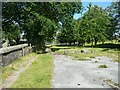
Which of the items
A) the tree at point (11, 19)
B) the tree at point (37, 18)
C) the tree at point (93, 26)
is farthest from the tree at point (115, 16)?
the tree at point (11, 19)

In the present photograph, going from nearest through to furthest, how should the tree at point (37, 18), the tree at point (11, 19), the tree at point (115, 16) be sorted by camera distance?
the tree at point (37, 18), the tree at point (11, 19), the tree at point (115, 16)

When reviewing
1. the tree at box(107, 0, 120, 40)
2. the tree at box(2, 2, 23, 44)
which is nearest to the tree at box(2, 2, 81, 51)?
the tree at box(2, 2, 23, 44)

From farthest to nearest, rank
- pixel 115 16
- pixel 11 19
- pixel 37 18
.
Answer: pixel 115 16 → pixel 11 19 → pixel 37 18

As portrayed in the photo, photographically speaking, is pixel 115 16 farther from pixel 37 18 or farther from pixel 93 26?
pixel 37 18

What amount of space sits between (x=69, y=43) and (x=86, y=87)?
139 ft

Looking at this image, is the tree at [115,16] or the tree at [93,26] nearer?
the tree at [115,16]

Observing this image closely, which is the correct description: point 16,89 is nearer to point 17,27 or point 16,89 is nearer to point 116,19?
point 17,27

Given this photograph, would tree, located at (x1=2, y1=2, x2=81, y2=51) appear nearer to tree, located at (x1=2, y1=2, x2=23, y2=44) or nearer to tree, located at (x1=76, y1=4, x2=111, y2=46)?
tree, located at (x1=2, y1=2, x2=23, y2=44)

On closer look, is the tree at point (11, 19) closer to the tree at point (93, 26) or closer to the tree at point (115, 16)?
the tree at point (93, 26)

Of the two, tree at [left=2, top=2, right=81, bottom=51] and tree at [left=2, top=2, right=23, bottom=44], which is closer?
tree at [left=2, top=2, right=81, bottom=51]

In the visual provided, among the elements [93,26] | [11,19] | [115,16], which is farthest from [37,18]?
[115,16]

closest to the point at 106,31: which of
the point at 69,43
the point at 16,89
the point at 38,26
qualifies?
the point at 69,43

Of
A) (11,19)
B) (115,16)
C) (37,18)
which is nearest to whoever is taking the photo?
(37,18)

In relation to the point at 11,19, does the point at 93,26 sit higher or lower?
lower
